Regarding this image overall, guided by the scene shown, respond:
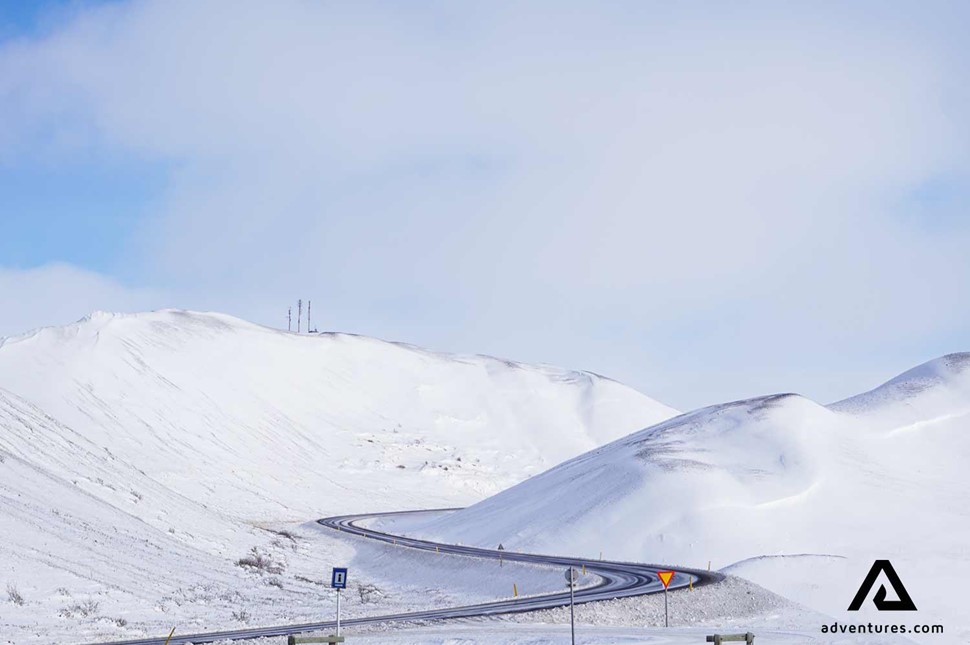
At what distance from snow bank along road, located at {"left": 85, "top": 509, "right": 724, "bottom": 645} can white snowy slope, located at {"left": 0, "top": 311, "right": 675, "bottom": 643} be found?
3.34 meters

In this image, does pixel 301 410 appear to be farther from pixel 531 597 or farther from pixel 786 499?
pixel 531 597

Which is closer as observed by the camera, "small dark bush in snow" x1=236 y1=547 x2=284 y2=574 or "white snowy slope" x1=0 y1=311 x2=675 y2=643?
"white snowy slope" x1=0 y1=311 x2=675 y2=643

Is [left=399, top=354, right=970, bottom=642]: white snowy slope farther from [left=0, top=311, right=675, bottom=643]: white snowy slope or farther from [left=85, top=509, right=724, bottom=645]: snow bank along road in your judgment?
[left=0, top=311, right=675, bottom=643]: white snowy slope

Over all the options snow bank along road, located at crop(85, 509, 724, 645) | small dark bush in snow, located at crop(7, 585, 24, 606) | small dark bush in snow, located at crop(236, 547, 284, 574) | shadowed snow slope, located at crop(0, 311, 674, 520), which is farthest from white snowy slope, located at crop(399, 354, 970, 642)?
shadowed snow slope, located at crop(0, 311, 674, 520)

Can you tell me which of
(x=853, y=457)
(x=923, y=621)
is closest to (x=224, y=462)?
(x=853, y=457)

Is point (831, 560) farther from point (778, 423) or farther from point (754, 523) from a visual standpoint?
point (778, 423)

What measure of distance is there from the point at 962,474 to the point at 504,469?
80022 mm

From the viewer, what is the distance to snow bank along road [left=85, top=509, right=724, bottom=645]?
30812mm

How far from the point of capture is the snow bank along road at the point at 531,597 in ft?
101

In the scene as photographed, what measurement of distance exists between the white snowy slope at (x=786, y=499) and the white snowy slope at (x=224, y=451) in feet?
38.3

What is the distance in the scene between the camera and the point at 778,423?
72312 millimetres

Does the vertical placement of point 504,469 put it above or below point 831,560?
above

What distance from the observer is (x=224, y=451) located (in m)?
116

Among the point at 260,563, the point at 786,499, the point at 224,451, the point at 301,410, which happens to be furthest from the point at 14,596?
the point at 301,410
